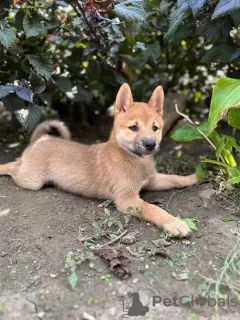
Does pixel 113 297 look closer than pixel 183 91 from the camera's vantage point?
Yes

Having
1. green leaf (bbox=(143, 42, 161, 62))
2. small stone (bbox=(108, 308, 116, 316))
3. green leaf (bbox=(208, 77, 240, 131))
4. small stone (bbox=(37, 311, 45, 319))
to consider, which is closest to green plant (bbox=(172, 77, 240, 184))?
green leaf (bbox=(208, 77, 240, 131))

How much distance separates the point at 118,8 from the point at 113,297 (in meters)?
2.63

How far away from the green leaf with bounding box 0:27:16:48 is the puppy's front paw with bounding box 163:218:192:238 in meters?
2.31

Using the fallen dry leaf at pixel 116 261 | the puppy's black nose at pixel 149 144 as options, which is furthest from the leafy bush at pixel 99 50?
the fallen dry leaf at pixel 116 261

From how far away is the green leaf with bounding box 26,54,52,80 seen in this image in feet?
15.9

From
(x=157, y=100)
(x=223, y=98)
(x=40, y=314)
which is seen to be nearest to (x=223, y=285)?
→ (x=40, y=314)

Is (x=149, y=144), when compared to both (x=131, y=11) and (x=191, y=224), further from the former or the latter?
(x=131, y=11)

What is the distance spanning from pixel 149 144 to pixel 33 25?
70.3 inches

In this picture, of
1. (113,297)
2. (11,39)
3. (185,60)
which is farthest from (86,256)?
(185,60)

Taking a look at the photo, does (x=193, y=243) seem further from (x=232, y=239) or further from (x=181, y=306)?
(x=181, y=306)

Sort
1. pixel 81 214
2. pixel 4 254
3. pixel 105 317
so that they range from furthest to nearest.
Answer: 1. pixel 81 214
2. pixel 4 254
3. pixel 105 317

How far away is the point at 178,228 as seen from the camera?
3.78 m

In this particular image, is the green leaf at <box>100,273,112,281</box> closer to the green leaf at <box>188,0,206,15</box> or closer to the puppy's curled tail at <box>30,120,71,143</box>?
the puppy's curled tail at <box>30,120,71,143</box>

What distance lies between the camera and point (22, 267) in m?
3.47
